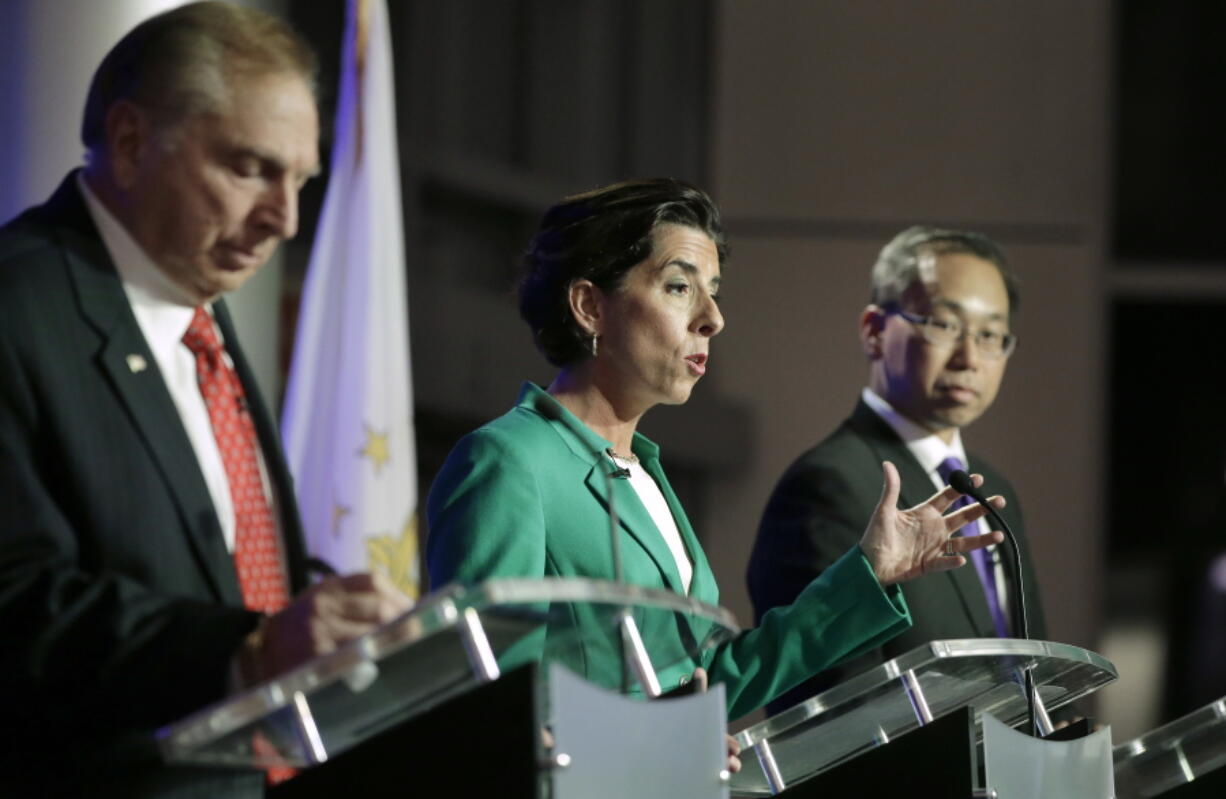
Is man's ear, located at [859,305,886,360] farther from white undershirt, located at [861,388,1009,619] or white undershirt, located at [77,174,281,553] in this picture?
white undershirt, located at [77,174,281,553]

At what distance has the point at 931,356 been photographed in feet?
12.1

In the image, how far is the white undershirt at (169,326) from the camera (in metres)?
2.03

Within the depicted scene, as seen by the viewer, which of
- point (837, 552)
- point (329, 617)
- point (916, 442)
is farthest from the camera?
point (916, 442)

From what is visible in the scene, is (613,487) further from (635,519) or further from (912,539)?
(912,539)

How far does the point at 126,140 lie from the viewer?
6.72 ft

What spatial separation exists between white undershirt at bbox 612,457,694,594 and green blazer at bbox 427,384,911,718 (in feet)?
0.04

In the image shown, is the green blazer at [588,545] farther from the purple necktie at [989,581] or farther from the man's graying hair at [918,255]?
the man's graying hair at [918,255]

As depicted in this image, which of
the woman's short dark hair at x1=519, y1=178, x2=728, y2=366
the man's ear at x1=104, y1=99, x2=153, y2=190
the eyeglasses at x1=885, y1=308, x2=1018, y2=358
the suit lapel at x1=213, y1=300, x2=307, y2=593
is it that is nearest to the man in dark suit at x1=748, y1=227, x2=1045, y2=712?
the eyeglasses at x1=885, y1=308, x2=1018, y2=358

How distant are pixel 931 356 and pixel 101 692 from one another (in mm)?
2225

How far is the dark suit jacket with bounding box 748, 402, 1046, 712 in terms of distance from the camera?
3.31 m

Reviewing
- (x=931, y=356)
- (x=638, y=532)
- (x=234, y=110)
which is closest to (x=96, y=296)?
(x=234, y=110)

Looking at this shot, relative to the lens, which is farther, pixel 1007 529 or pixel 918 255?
pixel 918 255

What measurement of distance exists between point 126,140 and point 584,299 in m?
0.99

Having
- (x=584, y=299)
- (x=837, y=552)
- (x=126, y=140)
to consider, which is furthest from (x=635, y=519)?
(x=126, y=140)
